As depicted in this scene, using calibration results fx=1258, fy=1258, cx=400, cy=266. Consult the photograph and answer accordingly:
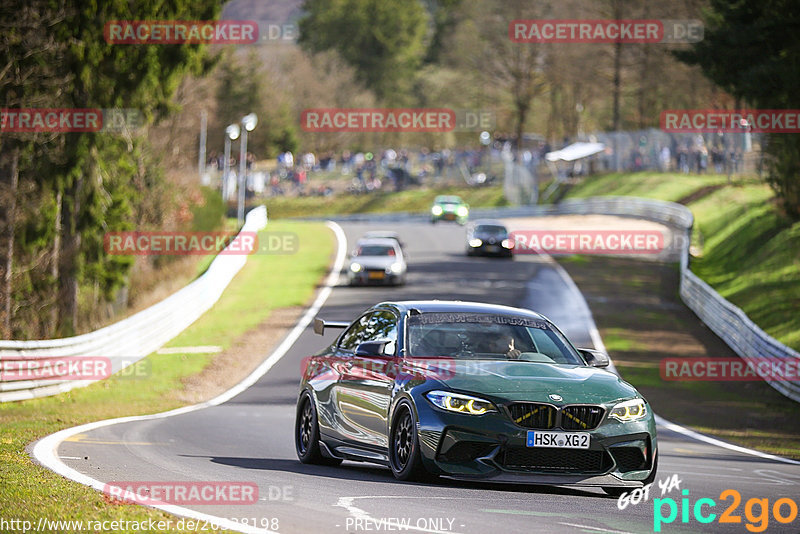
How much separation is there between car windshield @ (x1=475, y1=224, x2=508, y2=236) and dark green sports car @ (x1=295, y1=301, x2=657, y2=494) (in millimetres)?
38963

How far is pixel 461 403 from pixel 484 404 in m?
0.17

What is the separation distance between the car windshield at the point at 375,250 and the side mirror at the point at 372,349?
29769mm

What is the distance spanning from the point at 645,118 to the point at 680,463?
78.9 m

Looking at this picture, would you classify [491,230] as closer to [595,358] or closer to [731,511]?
[595,358]

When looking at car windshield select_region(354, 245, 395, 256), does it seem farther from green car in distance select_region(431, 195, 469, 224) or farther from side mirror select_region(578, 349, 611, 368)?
side mirror select_region(578, 349, 611, 368)

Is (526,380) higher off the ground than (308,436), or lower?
higher

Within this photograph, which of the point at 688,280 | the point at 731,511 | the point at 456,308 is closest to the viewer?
the point at 731,511

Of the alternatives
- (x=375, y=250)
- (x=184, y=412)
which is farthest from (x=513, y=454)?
(x=375, y=250)

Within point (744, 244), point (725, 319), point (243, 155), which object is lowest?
point (725, 319)

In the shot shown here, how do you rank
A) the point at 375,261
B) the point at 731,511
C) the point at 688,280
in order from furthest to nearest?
the point at 375,261, the point at 688,280, the point at 731,511

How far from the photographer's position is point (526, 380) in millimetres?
9445

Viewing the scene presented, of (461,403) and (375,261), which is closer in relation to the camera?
(461,403)

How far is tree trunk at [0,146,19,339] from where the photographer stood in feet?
105

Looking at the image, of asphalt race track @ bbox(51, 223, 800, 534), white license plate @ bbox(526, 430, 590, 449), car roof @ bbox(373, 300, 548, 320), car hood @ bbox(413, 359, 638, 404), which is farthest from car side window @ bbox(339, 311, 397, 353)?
white license plate @ bbox(526, 430, 590, 449)
